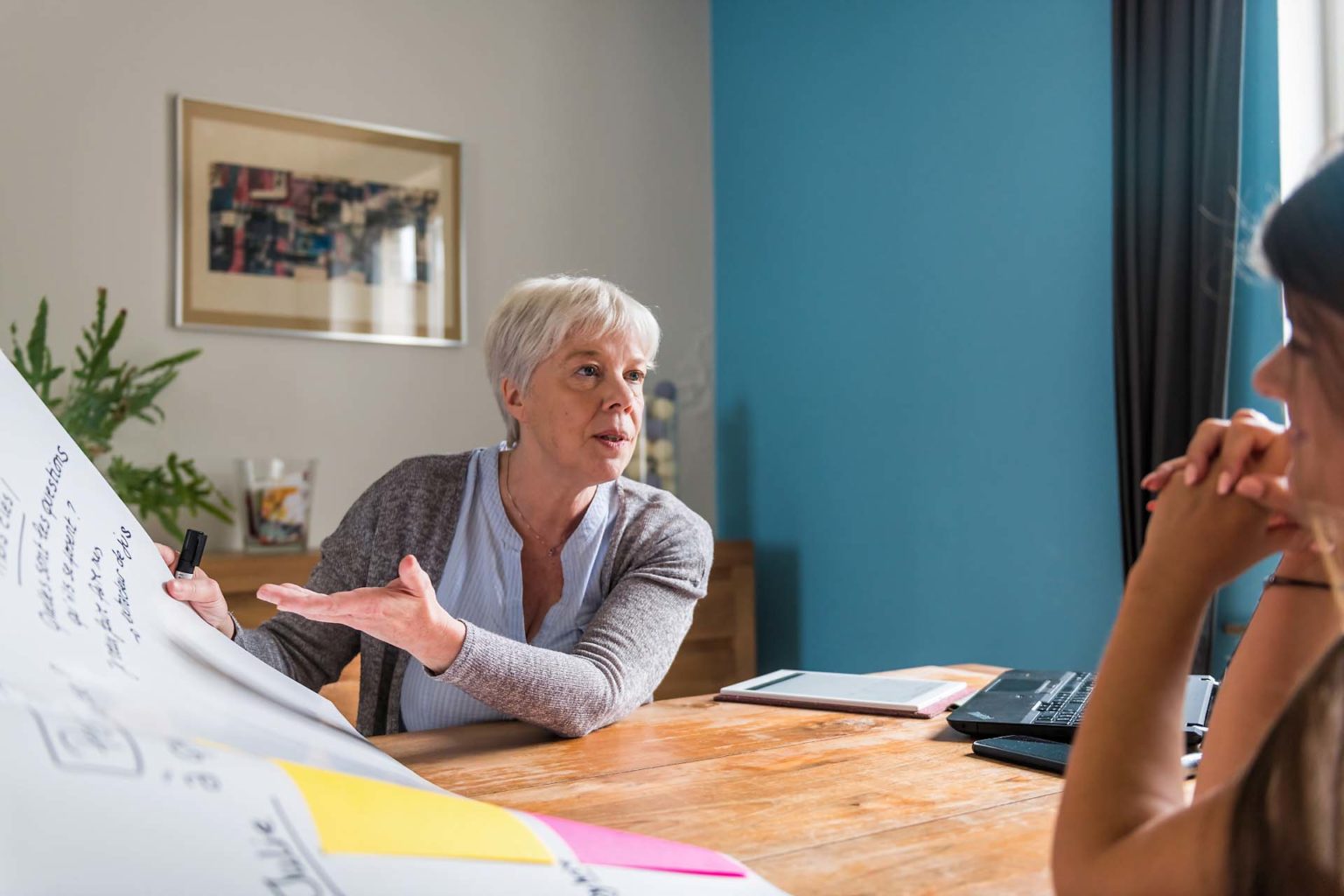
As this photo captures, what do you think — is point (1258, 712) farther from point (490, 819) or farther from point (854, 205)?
point (854, 205)

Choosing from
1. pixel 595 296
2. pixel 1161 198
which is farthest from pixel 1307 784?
pixel 1161 198

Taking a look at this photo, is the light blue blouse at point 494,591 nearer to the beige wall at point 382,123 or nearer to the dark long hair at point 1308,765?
the dark long hair at point 1308,765

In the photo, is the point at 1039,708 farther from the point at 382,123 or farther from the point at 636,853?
the point at 382,123

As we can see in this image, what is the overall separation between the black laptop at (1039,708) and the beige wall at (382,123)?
7.03 ft

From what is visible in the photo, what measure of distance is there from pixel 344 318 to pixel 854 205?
1.36 metres

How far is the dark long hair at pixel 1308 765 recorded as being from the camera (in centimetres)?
49

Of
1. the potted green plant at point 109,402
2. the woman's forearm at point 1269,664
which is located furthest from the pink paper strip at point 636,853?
the potted green plant at point 109,402

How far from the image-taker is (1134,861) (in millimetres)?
562

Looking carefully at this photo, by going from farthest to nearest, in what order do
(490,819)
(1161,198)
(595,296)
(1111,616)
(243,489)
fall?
(243,489), (1111,616), (1161,198), (595,296), (490,819)

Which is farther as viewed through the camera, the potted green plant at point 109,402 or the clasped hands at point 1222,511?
the potted green plant at point 109,402

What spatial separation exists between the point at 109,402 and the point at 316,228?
72 cm

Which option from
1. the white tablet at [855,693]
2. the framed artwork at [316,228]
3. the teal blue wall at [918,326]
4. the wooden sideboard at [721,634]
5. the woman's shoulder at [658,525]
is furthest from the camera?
the wooden sideboard at [721,634]

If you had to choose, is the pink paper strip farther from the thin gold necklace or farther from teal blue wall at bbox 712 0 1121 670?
teal blue wall at bbox 712 0 1121 670

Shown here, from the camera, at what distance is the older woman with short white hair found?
147 cm
